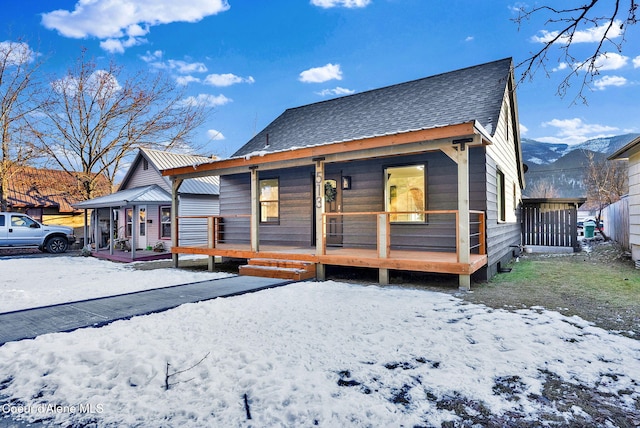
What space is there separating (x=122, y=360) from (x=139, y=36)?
27.7 m

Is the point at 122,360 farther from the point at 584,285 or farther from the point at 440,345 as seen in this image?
the point at 584,285

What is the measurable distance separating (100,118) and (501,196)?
20.3m

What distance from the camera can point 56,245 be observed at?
14.5 m

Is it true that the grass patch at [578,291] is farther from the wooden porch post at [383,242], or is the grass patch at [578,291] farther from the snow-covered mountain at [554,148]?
the snow-covered mountain at [554,148]

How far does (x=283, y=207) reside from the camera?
9719mm

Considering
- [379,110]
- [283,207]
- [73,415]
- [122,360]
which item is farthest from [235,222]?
[73,415]

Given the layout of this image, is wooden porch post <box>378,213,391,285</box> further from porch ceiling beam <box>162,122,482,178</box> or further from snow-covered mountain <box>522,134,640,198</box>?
snow-covered mountain <box>522,134,640,198</box>

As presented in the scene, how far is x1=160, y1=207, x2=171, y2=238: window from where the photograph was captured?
13.8 metres

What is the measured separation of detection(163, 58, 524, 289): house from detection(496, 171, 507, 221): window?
5 centimetres

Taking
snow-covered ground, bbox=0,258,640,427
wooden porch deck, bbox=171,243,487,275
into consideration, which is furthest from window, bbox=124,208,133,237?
snow-covered ground, bbox=0,258,640,427

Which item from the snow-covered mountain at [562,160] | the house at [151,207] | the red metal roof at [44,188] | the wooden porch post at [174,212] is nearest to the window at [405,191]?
the wooden porch post at [174,212]

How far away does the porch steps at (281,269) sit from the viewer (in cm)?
693

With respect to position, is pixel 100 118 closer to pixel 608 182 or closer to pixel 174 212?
pixel 174 212

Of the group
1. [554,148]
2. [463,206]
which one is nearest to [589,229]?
[463,206]
